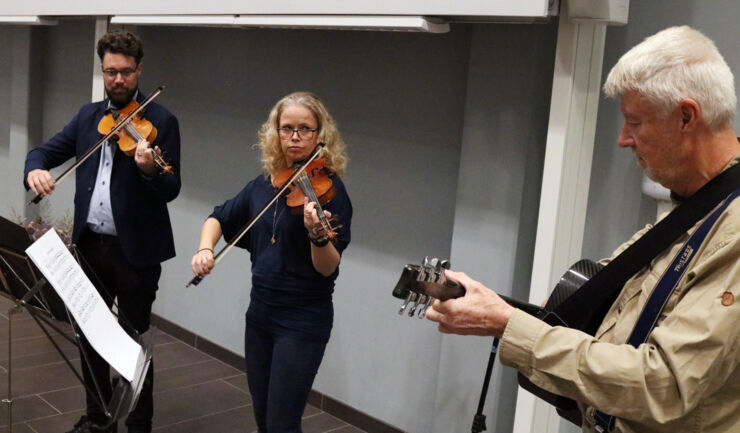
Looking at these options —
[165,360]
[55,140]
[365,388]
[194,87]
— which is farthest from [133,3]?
[365,388]

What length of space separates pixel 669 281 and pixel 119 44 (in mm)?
2285

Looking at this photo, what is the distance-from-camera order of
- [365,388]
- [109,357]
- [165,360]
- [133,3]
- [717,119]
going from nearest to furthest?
[717,119], [109,357], [365,388], [133,3], [165,360]

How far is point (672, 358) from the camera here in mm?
1246

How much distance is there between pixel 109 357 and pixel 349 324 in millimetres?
1807

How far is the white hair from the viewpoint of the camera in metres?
1.33

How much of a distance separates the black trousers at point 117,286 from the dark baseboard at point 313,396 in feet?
3.22

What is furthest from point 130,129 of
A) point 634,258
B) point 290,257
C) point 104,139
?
point 634,258

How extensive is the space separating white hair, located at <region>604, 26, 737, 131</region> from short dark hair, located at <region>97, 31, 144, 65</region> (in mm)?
2119

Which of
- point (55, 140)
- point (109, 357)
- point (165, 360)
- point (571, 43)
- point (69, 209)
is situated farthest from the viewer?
point (69, 209)

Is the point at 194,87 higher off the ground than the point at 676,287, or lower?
higher

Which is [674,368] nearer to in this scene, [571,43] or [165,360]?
[571,43]

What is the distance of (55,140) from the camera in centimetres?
316

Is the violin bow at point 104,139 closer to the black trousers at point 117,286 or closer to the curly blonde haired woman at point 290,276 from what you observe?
the black trousers at point 117,286

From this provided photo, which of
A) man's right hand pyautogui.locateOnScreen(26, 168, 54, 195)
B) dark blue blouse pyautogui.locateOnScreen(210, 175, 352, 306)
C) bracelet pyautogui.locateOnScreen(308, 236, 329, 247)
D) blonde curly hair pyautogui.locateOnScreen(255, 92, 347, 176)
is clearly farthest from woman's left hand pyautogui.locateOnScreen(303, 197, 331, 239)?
man's right hand pyautogui.locateOnScreen(26, 168, 54, 195)
